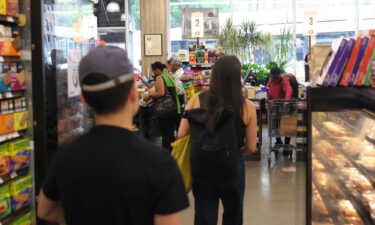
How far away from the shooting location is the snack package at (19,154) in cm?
340

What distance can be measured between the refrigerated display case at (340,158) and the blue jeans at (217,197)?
0.47 metres

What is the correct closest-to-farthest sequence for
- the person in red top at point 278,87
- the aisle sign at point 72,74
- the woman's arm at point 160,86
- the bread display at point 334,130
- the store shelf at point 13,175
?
1. the bread display at point 334,130
2. the store shelf at point 13,175
3. the aisle sign at point 72,74
4. the woman's arm at point 160,86
5. the person in red top at point 278,87

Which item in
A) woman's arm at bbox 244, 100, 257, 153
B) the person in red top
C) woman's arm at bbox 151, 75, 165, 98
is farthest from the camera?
the person in red top

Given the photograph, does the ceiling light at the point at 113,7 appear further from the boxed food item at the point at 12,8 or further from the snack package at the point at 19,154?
the snack package at the point at 19,154

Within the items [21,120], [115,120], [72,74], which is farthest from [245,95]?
[115,120]

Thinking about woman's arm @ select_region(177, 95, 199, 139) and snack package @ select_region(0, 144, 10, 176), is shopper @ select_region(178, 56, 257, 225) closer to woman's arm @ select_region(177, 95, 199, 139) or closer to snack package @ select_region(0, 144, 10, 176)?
woman's arm @ select_region(177, 95, 199, 139)

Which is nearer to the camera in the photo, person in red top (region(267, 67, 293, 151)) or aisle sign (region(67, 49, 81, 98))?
aisle sign (region(67, 49, 81, 98))

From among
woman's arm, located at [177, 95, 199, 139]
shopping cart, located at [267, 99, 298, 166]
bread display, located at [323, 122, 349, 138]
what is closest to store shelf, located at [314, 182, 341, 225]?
bread display, located at [323, 122, 349, 138]

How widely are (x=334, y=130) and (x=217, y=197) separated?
0.90 meters

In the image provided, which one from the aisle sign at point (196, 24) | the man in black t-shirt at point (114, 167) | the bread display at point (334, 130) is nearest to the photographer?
the man in black t-shirt at point (114, 167)

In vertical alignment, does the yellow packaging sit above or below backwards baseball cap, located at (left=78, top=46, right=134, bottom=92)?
above

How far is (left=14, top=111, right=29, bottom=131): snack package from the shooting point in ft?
11.1

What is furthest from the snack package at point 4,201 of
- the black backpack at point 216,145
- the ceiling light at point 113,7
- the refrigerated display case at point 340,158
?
the ceiling light at point 113,7

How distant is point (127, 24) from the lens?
1338 cm
